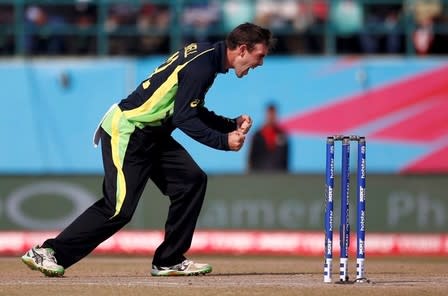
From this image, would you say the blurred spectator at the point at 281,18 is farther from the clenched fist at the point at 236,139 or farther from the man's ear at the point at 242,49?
the clenched fist at the point at 236,139

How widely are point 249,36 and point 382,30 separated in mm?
11406

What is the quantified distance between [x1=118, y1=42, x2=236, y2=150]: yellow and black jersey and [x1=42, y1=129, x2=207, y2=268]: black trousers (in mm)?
205

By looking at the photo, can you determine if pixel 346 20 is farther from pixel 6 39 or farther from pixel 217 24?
pixel 6 39

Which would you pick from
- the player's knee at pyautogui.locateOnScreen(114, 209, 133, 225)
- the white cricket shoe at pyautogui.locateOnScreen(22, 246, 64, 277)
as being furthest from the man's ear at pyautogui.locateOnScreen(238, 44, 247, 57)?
the white cricket shoe at pyautogui.locateOnScreen(22, 246, 64, 277)

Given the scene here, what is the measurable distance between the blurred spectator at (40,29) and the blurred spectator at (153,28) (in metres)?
1.27

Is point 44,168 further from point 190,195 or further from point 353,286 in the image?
point 353,286

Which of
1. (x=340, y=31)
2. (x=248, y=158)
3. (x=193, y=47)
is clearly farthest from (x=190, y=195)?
(x=340, y=31)

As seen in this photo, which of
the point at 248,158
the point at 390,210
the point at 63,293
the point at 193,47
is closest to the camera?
the point at 63,293

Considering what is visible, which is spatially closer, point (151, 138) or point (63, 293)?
point (63, 293)

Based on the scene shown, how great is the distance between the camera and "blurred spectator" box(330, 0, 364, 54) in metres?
21.1

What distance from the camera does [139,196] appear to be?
412 inches

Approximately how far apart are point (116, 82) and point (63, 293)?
12.1 meters

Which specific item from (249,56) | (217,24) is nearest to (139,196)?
(249,56)

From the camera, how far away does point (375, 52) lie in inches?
841
